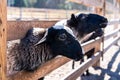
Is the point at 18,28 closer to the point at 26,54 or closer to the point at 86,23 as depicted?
the point at 26,54

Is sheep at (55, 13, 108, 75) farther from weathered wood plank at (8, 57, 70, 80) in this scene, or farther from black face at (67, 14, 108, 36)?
weathered wood plank at (8, 57, 70, 80)

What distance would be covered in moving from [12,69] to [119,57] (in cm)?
532

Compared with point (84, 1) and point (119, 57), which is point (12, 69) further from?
point (119, 57)

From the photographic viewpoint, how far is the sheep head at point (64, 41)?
9.59 feet

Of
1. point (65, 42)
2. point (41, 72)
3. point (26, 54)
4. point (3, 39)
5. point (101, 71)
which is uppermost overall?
point (3, 39)

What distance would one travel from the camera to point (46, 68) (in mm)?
3008

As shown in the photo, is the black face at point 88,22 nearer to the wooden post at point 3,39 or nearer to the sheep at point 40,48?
the sheep at point 40,48

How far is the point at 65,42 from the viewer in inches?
116

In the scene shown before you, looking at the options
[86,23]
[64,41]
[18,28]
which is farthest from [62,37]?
[86,23]

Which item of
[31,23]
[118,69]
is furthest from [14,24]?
[118,69]

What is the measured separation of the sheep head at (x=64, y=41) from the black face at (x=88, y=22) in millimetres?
1258

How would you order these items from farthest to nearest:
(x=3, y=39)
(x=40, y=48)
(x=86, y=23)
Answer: (x=86, y=23)
(x=40, y=48)
(x=3, y=39)

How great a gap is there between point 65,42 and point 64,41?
2cm

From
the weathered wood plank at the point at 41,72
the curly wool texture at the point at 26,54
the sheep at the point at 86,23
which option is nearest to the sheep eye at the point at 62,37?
the curly wool texture at the point at 26,54
